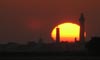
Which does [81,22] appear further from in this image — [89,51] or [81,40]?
[89,51]

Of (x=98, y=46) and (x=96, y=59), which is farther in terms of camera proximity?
(x=98, y=46)

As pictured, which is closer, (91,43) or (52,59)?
(52,59)

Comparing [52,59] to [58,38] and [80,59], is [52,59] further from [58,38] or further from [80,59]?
[58,38]

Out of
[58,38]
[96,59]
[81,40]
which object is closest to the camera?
[96,59]

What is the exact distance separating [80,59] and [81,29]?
326 feet

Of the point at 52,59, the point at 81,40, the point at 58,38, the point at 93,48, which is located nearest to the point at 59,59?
the point at 52,59

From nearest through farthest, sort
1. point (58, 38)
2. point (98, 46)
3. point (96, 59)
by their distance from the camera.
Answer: point (96, 59)
point (98, 46)
point (58, 38)

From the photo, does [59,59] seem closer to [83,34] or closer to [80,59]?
[80,59]

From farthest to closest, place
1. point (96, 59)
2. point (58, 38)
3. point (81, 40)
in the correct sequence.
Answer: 1. point (58, 38)
2. point (81, 40)
3. point (96, 59)

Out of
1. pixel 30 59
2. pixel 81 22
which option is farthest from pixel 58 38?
pixel 30 59

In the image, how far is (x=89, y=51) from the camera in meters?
95.7

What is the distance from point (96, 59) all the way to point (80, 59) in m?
2.14

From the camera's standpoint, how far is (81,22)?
18212cm

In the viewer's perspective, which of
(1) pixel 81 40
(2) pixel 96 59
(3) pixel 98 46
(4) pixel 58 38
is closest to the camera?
(2) pixel 96 59
